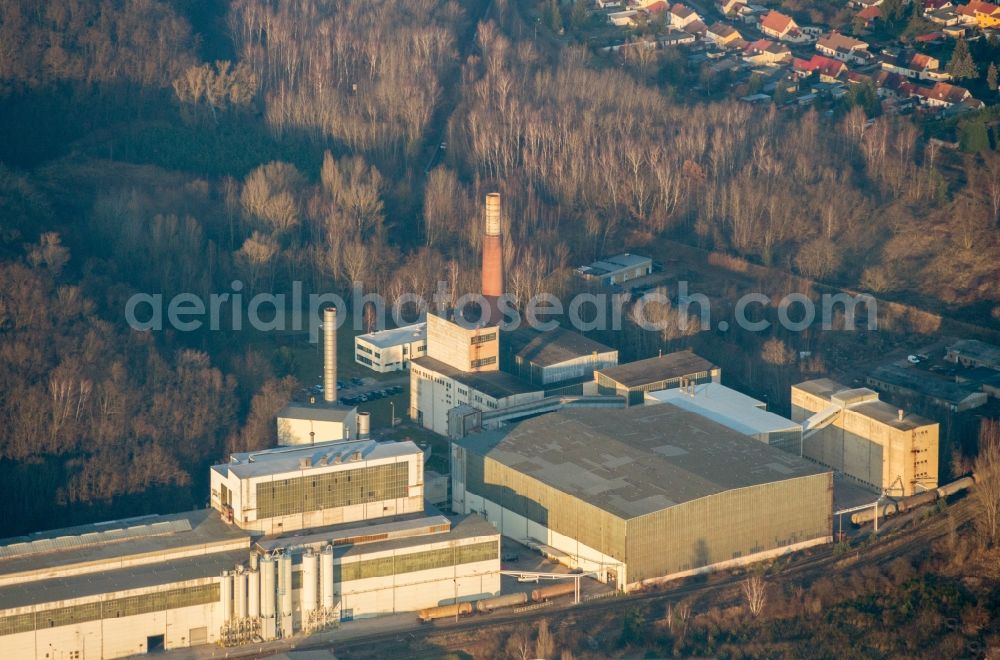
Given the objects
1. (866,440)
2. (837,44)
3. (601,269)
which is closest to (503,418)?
(866,440)

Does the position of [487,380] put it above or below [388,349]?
above

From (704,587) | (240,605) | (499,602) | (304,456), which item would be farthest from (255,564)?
(704,587)

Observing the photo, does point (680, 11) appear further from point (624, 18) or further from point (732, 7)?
point (732, 7)

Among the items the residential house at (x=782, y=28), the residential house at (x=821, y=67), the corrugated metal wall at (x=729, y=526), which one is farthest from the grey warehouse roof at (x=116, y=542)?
the residential house at (x=782, y=28)

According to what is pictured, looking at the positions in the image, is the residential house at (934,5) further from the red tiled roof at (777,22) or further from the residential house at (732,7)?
the residential house at (732,7)

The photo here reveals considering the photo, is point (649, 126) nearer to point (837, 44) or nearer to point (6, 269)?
point (837, 44)

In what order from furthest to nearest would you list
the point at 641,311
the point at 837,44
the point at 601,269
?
the point at 837,44 → the point at 601,269 → the point at 641,311
